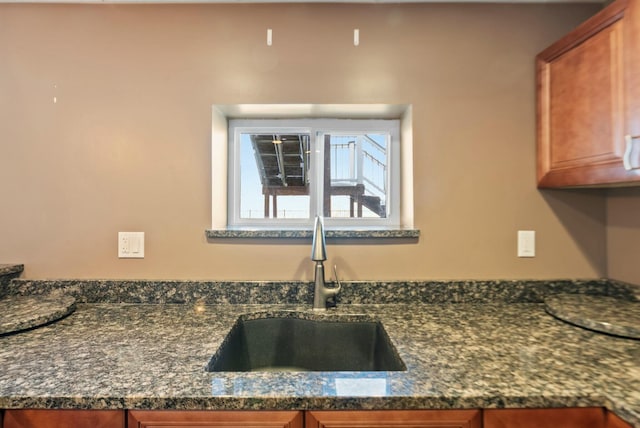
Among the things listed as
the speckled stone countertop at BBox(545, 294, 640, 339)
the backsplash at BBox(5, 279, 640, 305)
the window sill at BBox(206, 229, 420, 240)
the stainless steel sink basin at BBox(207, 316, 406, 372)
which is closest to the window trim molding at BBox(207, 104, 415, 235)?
the window sill at BBox(206, 229, 420, 240)

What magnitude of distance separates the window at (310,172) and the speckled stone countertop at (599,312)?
0.72 m

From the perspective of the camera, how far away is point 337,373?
2.62ft

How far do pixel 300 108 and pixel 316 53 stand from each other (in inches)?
9.0

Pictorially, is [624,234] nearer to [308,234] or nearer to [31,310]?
[308,234]

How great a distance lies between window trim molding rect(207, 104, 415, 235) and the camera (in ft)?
4.53

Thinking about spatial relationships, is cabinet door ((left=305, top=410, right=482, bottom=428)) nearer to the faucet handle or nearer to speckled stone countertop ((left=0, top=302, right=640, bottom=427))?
speckled stone countertop ((left=0, top=302, right=640, bottom=427))

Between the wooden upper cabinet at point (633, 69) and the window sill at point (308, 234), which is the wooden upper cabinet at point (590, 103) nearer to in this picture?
the wooden upper cabinet at point (633, 69)

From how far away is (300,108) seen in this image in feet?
4.65

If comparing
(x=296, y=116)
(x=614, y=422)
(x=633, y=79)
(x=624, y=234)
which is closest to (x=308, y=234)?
(x=296, y=116)

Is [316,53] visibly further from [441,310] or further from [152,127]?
[441,310]

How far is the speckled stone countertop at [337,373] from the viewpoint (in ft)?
2.29

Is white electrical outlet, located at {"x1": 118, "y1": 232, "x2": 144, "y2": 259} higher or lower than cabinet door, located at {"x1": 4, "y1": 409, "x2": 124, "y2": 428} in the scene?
higher

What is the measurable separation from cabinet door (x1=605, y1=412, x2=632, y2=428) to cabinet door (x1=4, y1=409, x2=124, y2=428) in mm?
1033

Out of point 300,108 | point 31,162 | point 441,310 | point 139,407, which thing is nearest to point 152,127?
point 31,162
